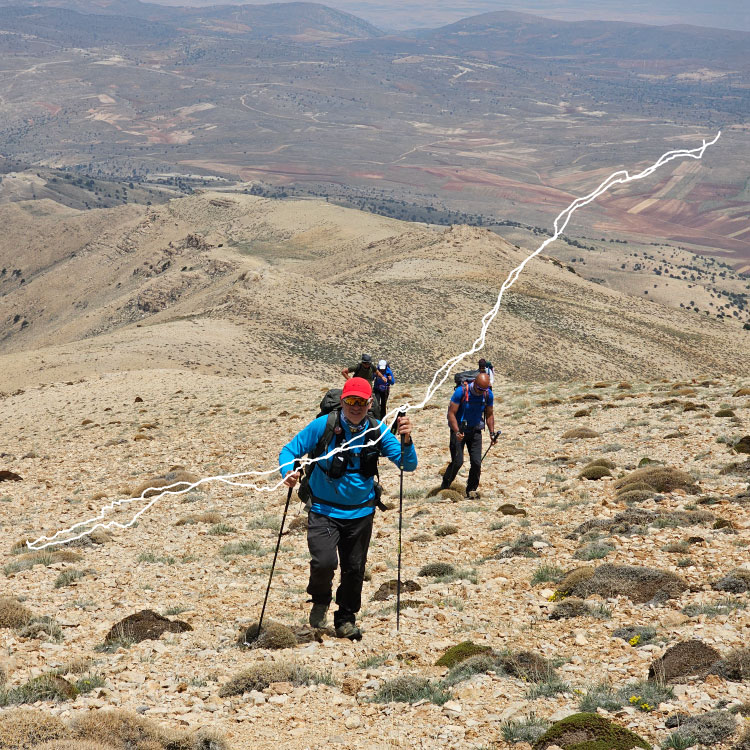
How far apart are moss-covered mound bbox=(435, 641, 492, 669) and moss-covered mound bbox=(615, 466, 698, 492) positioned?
236 inches

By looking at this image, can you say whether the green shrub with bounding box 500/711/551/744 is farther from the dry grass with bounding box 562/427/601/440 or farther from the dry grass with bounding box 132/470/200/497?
the dry grass with bounding box 562/427/601/440

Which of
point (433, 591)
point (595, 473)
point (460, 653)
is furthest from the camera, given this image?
point (595, 473)

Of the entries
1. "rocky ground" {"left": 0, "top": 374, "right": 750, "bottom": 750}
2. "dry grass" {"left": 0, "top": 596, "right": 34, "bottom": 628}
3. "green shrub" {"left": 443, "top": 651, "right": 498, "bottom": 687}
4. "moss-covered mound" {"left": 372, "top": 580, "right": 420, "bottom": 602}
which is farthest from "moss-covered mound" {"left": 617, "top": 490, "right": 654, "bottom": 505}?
"dry grass" {"left": 0, "top": 596, "right": 34, "bottom": 628}

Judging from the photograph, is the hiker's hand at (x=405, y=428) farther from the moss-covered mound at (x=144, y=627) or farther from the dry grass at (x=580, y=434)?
the dry grass at (x=580, y=434)

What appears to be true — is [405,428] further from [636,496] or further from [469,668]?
[636,496]

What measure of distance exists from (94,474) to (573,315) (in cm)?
4760

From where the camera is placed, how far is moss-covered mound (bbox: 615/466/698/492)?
1209cm

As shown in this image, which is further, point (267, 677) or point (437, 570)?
point (437, 570)

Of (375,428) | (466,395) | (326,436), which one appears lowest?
(466,395)

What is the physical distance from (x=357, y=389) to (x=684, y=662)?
3.62m

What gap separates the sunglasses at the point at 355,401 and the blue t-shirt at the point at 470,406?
5.91 meters

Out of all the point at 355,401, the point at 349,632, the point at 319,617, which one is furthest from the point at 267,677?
the point at 355,401

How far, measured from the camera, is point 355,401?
25.0ft

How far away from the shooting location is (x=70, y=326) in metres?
72.4
